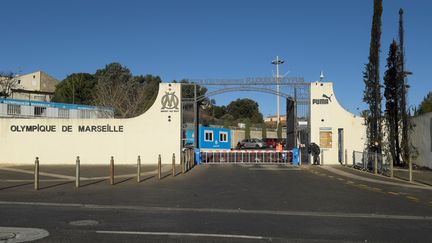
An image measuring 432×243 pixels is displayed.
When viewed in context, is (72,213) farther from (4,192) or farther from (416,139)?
(416,139)

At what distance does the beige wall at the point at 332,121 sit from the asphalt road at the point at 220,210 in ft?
31.1

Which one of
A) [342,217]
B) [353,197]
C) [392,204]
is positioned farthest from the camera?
[353,197]

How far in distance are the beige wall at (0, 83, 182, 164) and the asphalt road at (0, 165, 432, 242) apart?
29.2 ft

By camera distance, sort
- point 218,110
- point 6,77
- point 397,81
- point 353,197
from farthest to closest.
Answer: point 218,110, point 6,77, point 397,81, point 353,197

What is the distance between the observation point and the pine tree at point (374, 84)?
26547mm

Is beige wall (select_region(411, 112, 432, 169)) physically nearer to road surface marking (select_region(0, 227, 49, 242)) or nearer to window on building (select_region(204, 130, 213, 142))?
window on building (select_region(204, 130, 213, 142))

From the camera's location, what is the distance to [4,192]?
14867 mm

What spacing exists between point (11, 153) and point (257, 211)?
821 inches

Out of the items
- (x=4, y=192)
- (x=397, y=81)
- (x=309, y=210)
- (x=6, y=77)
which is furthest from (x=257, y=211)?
(x=6, y=77)

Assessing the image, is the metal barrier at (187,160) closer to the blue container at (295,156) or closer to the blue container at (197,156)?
the blue container at (197,156)

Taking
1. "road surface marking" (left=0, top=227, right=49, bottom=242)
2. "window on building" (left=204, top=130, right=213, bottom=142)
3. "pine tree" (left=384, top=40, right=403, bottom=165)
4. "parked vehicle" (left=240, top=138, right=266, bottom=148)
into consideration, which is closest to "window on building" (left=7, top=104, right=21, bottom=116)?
"window on building" (left=204, top=130, right=213, bottom=142)

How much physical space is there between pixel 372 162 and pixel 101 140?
14.8 m

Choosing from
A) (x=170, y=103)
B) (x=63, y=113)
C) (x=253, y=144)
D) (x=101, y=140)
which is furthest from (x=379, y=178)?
(x=253, y=144)

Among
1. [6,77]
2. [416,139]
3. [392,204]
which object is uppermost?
[6,77]
